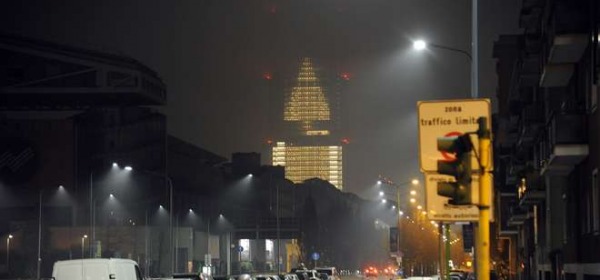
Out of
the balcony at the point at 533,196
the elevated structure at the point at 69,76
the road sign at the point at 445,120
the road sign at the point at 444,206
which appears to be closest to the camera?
the road sign at the point at 445,120

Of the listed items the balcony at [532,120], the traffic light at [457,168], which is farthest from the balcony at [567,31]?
the traffic light at [457,168]

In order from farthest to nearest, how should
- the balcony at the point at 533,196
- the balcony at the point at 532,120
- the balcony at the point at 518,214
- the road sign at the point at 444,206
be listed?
the balcony at the point at 518,214 < the balcony at the point at 533,196 < the balcony at the point at 532,120 < the road sign at the point at 444,206

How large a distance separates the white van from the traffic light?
20.3 m

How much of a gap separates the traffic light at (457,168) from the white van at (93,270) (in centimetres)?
2032

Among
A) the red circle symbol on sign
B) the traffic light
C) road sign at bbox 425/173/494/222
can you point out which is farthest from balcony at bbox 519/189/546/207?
the traffic light

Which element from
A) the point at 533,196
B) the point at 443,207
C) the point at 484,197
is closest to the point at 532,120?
the point at 533,196

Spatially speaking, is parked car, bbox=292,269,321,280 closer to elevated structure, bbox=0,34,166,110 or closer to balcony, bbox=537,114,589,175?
balcony, bbox=537,114,589,175

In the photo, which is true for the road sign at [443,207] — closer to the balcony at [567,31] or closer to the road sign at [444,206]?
the road sign at [444,206]

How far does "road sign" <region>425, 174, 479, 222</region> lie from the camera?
14984 millimetres

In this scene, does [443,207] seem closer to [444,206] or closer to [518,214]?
[444,206]

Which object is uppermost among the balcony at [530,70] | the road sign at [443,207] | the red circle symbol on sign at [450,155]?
the balcony at [530,70]

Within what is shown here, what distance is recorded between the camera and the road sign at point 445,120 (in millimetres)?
14672

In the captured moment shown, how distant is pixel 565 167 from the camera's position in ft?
133

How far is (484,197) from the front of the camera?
14.5 metres
